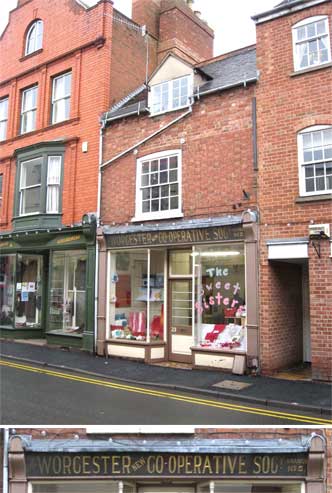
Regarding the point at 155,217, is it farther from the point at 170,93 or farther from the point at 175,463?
the point at 175,463

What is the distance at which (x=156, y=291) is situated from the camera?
12.9 m

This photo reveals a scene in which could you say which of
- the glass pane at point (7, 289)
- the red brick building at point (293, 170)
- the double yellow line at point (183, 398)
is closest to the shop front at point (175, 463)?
the double yellow line at point (183, 398)

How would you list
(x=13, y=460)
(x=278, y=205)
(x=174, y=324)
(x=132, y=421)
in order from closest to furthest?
1. (x=13, y=460)
2. (x=132, y=421)
3. (x=278, y=205)
4. (x=174, y=324)

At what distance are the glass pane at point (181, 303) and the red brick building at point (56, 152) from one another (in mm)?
2644

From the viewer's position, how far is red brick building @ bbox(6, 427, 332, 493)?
6594mm

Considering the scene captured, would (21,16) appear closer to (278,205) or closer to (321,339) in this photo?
(278,205)

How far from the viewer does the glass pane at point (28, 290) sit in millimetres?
16688

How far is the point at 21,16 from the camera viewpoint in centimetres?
1808

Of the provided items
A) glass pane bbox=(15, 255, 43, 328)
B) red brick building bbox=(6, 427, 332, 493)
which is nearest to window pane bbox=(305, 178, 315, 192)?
red brick building bbox=(6, 427, 332, 493)

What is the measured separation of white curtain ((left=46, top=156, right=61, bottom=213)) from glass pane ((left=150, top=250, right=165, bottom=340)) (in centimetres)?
464

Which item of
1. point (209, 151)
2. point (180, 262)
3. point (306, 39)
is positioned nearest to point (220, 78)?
point (209, 151)

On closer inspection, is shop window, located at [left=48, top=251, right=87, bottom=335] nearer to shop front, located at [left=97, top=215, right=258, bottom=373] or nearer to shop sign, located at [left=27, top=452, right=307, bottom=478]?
shop front, located at [left=97, top=215, right=258, bottom=373]

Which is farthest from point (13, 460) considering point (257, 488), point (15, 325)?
point (15, 325)

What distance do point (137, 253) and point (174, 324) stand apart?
2.27 meters
